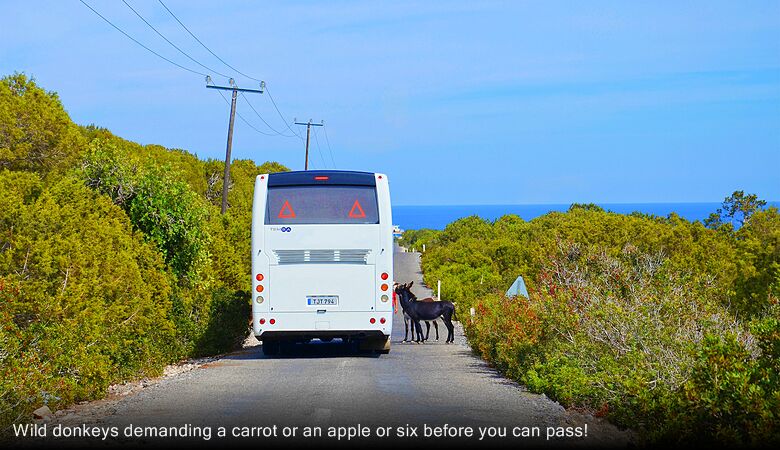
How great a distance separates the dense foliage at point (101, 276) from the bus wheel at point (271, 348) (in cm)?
187

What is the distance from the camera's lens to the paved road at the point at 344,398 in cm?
1148

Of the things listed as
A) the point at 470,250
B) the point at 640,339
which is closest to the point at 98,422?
the point at 640,339

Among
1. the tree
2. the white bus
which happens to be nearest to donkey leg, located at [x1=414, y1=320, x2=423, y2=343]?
the white bus

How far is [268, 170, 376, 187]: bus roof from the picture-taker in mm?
21391

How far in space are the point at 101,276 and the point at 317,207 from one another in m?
4.69

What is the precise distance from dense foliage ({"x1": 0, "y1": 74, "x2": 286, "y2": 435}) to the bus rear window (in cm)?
324

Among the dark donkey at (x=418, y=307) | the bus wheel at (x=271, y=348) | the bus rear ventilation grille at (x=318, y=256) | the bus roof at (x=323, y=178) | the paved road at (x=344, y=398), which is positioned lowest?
the paved road at (x=344, y=398)

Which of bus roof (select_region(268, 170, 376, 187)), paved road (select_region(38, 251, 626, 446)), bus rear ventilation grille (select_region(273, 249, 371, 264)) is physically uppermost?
bus roof (select_region(268, 170, 376, 187))

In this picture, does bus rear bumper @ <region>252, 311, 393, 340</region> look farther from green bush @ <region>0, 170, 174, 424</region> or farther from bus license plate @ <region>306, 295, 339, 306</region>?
green bush @ <region>0, 170, 174, 424</region>

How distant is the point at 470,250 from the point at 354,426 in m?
70.3

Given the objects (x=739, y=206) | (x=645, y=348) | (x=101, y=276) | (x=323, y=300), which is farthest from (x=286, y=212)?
(x=739, y=206)

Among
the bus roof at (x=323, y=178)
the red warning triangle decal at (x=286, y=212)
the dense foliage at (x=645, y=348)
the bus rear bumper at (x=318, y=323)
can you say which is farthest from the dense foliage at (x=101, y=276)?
the dense foliage at (x=645, y=348)

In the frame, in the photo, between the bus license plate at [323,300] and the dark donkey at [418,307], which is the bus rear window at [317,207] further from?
the dark donkey at [418,307]

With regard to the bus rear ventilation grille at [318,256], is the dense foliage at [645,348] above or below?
below
